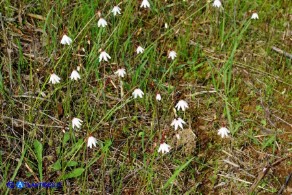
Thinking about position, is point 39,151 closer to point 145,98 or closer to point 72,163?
point 72,163

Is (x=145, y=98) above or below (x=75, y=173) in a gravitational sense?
above

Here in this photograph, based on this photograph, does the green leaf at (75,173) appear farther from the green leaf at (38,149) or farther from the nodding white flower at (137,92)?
the nodding white flower at (137,92)

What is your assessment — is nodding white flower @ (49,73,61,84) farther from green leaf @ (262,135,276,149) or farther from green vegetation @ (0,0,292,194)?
green leaf @ (262,135,276,149)

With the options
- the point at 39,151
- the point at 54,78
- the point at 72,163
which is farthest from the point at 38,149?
the point at 54,78

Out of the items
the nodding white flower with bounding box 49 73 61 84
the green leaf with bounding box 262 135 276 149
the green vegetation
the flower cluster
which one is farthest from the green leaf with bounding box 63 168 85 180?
the green leaf with bounding box 262 135 276 149

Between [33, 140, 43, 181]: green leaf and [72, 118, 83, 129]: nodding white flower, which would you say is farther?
[72, 118, 83, 129]: nodding white flower

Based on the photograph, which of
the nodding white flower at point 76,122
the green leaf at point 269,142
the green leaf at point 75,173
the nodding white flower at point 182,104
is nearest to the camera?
the green leaf at point 75,173

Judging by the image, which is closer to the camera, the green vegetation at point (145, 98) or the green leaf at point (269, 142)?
the green vegetation at point (145, 98)

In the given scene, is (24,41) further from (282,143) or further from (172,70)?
(282,143)

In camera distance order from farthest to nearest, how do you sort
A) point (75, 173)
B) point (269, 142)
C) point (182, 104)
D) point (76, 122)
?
point (269, 142)
point (182, 104)
point (76, 122)
point (75, 173)

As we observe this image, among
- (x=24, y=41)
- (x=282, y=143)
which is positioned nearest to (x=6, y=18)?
(x=24, y=41)

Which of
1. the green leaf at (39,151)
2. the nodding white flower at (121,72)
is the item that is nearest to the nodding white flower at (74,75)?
the nodding white flower at (121,72)
